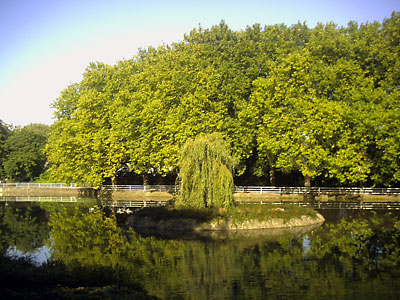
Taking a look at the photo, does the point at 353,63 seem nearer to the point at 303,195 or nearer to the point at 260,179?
the point at 303,195

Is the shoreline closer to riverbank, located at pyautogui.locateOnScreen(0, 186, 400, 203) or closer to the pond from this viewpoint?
the pond

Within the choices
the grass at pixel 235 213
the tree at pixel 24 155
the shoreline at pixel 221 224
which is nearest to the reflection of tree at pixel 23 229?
the shoreline at pixel 221 224

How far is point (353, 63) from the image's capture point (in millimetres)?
51500

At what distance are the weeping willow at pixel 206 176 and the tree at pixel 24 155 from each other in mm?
58336

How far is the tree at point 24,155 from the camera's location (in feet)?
277

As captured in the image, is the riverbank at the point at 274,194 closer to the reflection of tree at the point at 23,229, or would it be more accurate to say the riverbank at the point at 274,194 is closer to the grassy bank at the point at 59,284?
the reflection of tree at the point at 23,229

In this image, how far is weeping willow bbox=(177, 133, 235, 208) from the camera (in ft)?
112

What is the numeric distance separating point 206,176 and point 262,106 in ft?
67.1

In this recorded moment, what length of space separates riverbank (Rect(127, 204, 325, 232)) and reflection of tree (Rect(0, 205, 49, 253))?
762 centimetres

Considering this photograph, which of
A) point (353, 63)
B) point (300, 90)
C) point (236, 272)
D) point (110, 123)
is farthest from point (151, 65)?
point (236, 272)

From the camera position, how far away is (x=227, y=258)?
22.6 m

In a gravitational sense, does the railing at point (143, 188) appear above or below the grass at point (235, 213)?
above

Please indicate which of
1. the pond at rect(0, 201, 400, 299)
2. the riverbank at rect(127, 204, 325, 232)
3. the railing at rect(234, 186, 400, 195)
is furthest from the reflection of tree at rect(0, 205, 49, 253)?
the railing at rect(234, 186, 400, 195)

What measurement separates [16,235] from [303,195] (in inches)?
1426
